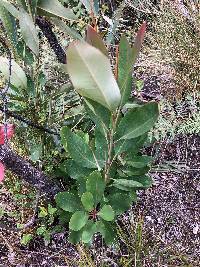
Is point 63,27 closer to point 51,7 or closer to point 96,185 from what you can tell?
point 51,7

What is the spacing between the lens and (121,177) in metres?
1.29

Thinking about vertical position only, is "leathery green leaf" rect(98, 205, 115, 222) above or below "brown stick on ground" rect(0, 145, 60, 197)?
below

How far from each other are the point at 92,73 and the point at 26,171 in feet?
2.16

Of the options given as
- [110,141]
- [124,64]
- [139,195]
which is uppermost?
[124,64]

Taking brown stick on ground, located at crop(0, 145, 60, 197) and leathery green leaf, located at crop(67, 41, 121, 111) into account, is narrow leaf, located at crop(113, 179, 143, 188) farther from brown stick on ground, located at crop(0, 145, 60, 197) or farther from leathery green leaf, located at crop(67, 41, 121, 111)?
leathery green leaf, located at crop(67, 41, 121, 111)

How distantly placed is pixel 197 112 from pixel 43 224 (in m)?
0.76

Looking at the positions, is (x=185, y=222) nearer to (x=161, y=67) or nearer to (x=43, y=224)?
(x=43, y=224)

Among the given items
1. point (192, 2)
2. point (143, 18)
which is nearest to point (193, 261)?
point (192, 2)

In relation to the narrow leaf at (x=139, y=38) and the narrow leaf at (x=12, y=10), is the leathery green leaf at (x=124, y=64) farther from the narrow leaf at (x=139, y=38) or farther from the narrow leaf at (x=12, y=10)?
the narrow leaf at (x=12, y=10)

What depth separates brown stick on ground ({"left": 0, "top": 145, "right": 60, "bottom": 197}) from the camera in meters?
1.22

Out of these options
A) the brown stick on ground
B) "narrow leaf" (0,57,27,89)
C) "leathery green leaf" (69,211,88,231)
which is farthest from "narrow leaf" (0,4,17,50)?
"leathery green leaf" (69,211,88,231)

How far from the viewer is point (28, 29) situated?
103 centimetres

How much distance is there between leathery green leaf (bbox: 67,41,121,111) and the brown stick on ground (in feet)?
1.62

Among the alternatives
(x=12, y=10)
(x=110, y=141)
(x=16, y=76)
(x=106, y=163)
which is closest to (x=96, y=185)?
(x=106, y=163)
